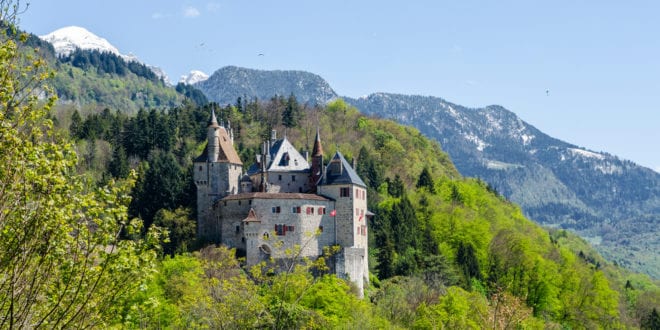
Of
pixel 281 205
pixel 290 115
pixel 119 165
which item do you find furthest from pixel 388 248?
pixel 290 115

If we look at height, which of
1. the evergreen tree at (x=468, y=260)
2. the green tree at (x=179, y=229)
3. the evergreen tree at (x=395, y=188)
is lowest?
the evergreen tree at (x=468, y=260)

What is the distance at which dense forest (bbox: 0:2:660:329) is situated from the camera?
1797 centimetres

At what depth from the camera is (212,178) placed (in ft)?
259

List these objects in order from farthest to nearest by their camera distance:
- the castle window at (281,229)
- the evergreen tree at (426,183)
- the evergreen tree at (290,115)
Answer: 1. the evergreen tree at (290,115)
2. the evergreen tree at (426,183)
3. the castle window at (281,229)

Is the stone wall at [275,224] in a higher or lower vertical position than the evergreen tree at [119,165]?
lower

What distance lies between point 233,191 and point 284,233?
31.0 feet

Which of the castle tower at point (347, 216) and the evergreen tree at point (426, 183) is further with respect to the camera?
the evergreen tree at point (426, 183)

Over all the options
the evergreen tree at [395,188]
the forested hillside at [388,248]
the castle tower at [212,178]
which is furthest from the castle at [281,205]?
the evergreen tree at [395,188]

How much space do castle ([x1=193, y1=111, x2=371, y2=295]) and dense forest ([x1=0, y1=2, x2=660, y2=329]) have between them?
2.38m

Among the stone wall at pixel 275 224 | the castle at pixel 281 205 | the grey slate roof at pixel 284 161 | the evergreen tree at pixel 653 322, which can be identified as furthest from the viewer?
the evergreen tree at pixel 653 322

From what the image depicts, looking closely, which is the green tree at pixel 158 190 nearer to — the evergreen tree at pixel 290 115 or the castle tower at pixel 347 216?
the castle tower at pixel 347 216

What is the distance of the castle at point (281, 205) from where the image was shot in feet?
237

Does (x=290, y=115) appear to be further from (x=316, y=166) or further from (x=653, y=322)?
(x=653, y=322)

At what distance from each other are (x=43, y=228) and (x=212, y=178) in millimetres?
61515
